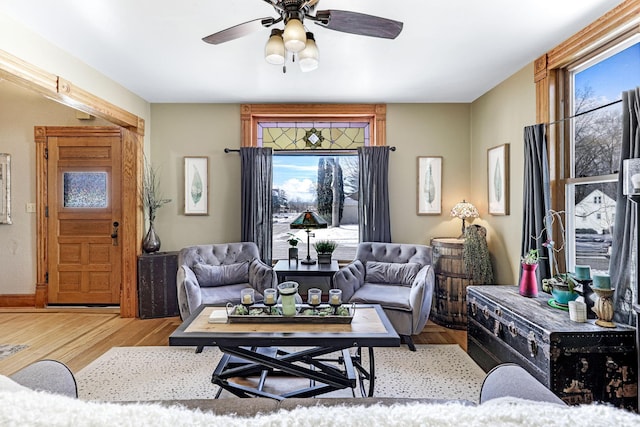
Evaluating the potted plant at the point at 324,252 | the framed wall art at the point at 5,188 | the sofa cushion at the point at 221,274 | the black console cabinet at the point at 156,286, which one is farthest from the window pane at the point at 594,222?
the framed wall art at the point at 5,188

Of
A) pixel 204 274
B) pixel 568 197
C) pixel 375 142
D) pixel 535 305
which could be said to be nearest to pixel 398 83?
pixel 375 142

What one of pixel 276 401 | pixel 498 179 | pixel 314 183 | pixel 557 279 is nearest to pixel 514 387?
pixel 276 401

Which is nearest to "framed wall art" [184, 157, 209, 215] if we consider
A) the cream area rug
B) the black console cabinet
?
the black console cabinet

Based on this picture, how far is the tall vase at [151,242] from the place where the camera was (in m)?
4.20

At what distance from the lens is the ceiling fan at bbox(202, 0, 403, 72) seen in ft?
5.67

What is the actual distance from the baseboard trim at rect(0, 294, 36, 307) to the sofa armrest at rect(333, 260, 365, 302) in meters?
4.04

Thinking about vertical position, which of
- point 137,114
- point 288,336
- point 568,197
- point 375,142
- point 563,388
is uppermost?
point 137,114

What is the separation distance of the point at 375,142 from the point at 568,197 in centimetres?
225

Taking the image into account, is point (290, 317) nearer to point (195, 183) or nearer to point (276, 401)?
point (276, 401)

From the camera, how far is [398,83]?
12.4ft

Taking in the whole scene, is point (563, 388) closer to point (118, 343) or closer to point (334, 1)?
point (334, 1)

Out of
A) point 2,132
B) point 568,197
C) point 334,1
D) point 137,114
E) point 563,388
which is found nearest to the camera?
point 563,388

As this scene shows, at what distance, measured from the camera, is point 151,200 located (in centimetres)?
430

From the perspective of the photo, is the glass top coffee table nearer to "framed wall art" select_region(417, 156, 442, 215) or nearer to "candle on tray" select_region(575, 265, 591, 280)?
"candle on tray" select_region(575, 265, 591, 280)
